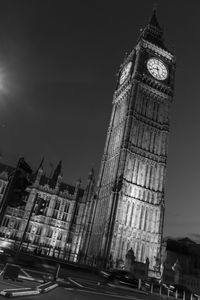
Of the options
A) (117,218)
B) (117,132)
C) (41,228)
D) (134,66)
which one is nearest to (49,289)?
(117,218)

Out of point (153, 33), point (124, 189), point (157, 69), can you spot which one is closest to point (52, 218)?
point (124, 189)

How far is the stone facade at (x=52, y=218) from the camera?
64.0 metres

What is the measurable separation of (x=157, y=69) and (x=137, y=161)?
25.5 m

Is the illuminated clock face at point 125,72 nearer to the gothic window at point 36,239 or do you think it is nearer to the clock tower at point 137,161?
the clock tower at point 137,161

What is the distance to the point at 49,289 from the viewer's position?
427 inches

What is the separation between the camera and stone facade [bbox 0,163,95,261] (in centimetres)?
6397

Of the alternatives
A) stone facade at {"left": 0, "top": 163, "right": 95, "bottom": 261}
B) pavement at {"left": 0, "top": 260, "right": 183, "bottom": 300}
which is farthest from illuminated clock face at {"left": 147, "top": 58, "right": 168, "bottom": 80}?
pavement at {"left": 0, "top": 260, "right": 183, "bottom": 300}

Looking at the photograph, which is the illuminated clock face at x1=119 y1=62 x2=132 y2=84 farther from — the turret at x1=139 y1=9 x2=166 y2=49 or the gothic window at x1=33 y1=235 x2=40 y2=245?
the gothic window at x1=33 y1=235 x2=40 y2=245

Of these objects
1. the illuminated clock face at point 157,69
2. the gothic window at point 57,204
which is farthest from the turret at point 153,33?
the gothic window at point 57,204

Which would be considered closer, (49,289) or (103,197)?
(49,289)

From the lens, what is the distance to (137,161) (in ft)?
193

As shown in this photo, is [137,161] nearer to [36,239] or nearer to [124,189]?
[124,189]

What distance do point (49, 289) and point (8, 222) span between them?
197 ft

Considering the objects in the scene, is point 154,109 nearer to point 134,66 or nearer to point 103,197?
point 134,66
